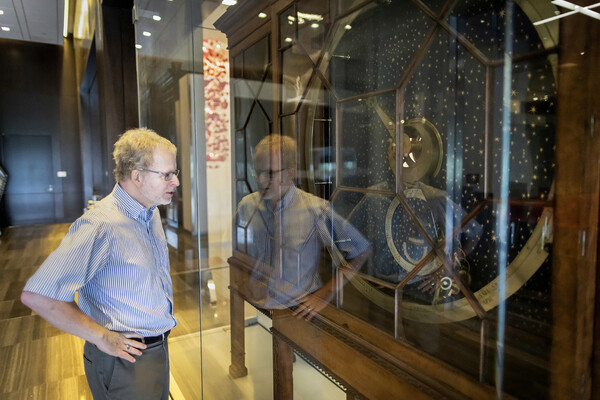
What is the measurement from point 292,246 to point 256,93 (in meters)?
0.56

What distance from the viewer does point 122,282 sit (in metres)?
1.34

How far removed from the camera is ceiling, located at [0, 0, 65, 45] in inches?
233

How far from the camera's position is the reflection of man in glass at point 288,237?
3.67 feet

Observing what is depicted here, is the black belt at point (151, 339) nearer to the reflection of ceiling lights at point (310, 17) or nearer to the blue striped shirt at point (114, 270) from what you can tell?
the blue striped shirt at point (114, 270)

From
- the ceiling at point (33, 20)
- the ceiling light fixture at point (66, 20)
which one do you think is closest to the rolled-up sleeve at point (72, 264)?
the ceiling at point (33, 20)

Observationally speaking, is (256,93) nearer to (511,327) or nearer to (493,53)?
(493,53)

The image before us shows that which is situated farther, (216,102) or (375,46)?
(216,102)

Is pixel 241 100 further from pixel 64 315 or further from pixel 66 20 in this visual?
pixel 66 20

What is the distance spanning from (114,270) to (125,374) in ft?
1.26

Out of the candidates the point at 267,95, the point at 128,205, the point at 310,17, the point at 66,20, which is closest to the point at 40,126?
the point at 66,20

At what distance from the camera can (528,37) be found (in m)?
0.63

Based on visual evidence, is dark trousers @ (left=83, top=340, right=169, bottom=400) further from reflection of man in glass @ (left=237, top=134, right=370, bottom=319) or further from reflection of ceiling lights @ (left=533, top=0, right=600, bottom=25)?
reflection of ceiling lights @ (left=533, top=0, right=600, bottom=25)

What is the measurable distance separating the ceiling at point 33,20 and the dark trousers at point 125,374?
20.0ft

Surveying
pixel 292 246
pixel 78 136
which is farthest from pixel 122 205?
pixel 78 136
